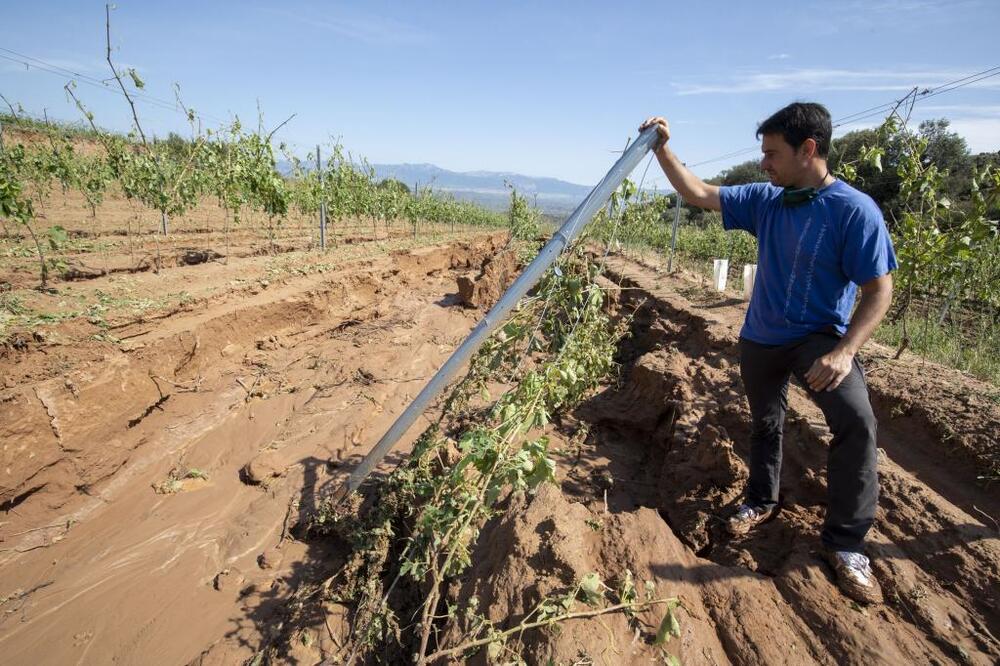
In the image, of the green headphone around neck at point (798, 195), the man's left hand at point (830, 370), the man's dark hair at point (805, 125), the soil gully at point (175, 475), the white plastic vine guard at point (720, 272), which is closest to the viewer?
the man's left hand at point (830, 370)

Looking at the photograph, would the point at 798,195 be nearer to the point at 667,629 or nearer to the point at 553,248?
the point at 553,248

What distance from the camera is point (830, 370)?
187 centimetres

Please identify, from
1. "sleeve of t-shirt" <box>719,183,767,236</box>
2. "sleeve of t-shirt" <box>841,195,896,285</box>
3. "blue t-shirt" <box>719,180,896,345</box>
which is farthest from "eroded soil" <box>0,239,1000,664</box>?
"sleeve of t-shirt" <box>719,183,767,236</box>

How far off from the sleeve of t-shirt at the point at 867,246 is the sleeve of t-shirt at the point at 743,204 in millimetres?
507

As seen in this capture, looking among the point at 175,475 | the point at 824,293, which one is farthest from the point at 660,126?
the point at 175,475

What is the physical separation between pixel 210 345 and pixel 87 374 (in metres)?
1.39

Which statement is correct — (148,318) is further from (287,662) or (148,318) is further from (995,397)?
(995,397)

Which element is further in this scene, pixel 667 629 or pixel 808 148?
pixel 808 148

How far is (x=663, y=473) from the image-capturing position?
11.5 ft

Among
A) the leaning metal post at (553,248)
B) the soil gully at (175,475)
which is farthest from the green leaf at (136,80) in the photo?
the leaning metal post at (553,248)

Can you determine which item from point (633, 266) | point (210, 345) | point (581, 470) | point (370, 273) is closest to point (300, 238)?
point (370, 273)

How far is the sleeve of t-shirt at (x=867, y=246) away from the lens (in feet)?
6.20

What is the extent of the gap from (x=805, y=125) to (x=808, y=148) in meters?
0.10

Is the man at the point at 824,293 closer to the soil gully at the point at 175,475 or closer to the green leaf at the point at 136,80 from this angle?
the soil gully at the point at 175,475
